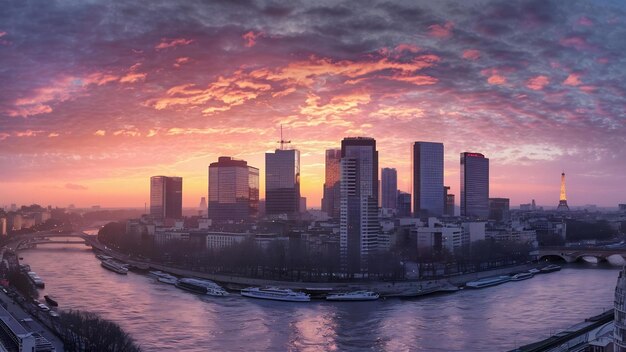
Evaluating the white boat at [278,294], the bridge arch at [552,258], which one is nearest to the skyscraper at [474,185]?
the bridge arch at [552,258]

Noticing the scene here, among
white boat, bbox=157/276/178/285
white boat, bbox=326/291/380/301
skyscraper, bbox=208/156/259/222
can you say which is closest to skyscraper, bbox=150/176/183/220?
skyscraper, bbox=208/156/259/222

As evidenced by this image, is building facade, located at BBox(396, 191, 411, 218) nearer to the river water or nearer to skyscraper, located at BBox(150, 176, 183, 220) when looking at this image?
skyscraper, located at BBox(150, 176, 183, 220)

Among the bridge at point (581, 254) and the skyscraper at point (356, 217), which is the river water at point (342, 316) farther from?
the bridge at point (581, 254)

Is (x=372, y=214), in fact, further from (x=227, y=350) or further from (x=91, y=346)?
(x=91, y=346)

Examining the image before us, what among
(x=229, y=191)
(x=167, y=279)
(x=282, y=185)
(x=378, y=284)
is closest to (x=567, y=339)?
(x=378, y=284)

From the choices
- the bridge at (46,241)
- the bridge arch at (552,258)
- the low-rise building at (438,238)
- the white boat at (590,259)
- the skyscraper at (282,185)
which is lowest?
the white boat at (590,259)
